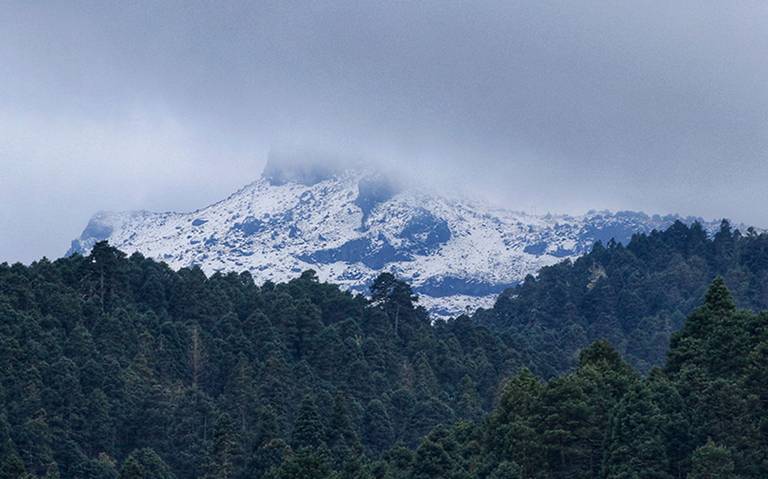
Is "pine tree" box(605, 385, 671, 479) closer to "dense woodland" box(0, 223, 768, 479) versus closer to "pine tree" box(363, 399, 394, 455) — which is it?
"dense woodland" box(0, 223, 768, 479)

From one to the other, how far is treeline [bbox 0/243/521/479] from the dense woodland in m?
0.20

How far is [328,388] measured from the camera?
487 feet

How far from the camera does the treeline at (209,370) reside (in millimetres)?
117812

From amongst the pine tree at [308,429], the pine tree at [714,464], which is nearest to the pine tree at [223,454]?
the pine tree at [308,429]

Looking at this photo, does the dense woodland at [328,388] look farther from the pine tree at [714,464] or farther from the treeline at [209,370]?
the treeline at [209,370]

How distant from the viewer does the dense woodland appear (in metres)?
87.4

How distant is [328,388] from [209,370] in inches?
428

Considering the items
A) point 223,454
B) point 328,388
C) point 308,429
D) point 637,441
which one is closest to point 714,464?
point 637,441

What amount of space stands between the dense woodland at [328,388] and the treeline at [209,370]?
200mm

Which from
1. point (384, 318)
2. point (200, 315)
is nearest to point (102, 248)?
point (200, 315)

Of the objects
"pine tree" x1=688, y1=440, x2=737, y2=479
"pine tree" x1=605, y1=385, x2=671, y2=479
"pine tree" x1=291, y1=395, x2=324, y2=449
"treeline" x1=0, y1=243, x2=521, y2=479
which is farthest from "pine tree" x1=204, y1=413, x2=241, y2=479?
"pine tree" x1=688, y1=440, x2=737, y2=479

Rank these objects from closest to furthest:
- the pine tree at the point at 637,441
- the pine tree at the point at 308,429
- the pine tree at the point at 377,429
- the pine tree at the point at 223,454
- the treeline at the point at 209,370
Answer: the pine tree at the point at 637,441
the pine tree at the point at 223,454
the pine tree at the point at 308,429
the treeline at the point at 209,370
the pine tree at the point at 377,429

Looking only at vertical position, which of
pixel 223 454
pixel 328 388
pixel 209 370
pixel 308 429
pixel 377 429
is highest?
pixel 209 370

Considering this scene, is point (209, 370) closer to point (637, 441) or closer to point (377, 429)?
point (377, 429)
